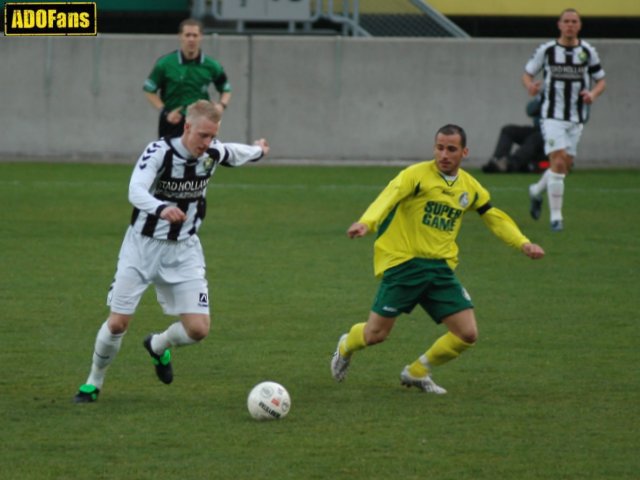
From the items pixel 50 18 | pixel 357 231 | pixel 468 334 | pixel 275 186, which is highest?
pixel 50 18

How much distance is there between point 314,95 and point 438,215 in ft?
50.7

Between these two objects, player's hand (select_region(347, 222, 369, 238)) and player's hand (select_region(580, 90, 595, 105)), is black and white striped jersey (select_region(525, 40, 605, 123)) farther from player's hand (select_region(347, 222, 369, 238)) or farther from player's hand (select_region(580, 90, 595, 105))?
player's hand (select_region(347, 222, 369, 238))

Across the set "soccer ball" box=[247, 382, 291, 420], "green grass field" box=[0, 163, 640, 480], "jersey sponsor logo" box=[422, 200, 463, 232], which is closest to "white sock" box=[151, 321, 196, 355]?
"green grass field" box=[0, 163, 640, 480]

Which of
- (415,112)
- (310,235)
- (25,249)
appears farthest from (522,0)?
(25,249)

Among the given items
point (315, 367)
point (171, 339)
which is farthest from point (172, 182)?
point (315, 367)

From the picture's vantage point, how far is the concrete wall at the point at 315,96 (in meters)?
22.9

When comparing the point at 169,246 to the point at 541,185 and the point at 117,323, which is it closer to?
the point at 117,323

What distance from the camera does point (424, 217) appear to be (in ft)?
26.1

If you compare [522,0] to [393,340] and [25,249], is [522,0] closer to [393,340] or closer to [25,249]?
[25,249]

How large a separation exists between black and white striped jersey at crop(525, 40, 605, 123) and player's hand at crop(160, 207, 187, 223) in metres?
8.92

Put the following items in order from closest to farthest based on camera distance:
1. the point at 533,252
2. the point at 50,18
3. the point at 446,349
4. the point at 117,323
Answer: the point at 117,323
the point at 533,252
the point at 446,349
the point at 50,18

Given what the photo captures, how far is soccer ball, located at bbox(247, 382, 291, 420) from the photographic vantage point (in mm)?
7195

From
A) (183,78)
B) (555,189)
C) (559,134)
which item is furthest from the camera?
(183,78)

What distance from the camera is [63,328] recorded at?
9.80 meters
